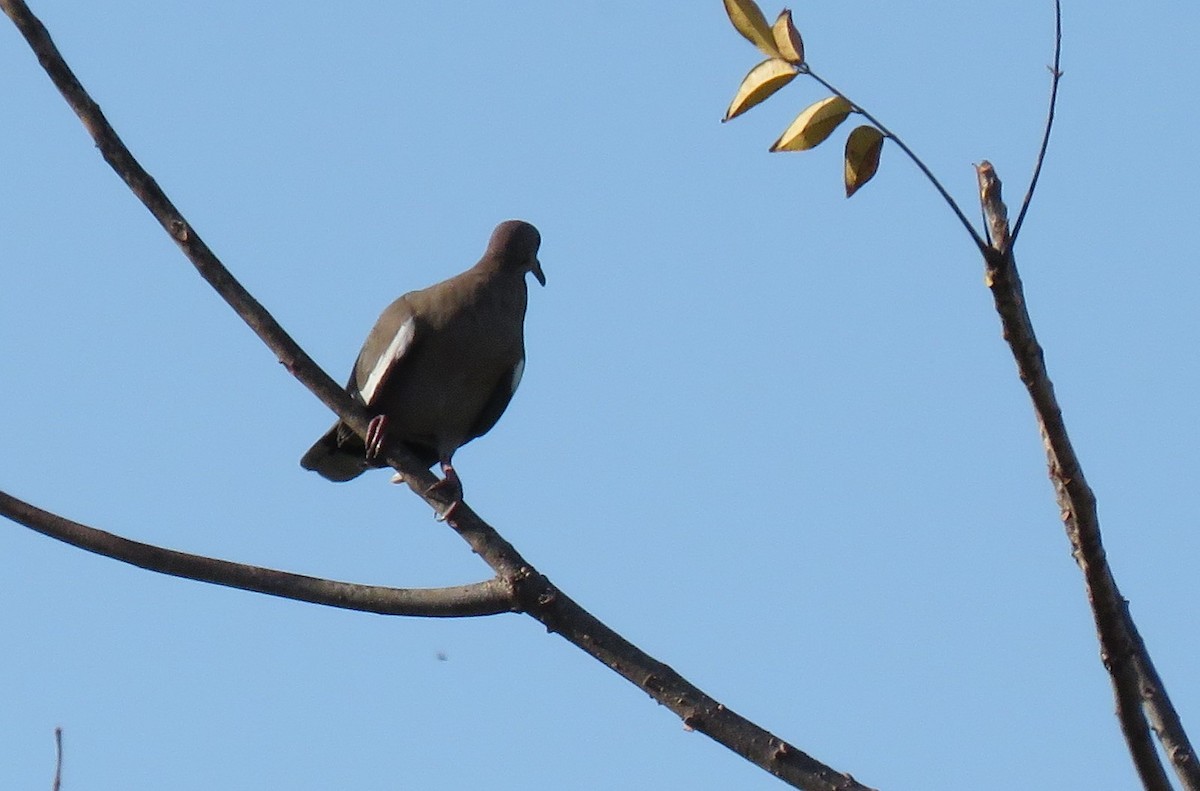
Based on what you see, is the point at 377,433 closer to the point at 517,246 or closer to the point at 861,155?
the point at 861,155

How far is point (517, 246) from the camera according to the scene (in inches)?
247

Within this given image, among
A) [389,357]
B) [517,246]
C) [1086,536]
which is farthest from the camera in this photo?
[517,246]

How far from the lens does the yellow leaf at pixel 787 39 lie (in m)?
2.49

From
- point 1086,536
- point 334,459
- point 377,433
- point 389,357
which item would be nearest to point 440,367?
point 389,357

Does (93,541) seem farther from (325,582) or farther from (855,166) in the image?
(855,166)

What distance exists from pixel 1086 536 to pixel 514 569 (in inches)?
48.5

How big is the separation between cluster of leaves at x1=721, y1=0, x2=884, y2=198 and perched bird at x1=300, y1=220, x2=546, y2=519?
Result: 3.17 m

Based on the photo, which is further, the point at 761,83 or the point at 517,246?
the point at 517,246

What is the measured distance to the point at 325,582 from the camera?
10.8ft

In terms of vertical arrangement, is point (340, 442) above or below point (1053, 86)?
above

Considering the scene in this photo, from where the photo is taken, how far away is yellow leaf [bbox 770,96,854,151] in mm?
2447

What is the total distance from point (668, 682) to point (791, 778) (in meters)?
0.32

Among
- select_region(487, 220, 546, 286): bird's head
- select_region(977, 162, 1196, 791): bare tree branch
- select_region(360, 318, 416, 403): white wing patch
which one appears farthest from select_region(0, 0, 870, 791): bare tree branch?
select_region(487, 220, 546, 286): bird's head

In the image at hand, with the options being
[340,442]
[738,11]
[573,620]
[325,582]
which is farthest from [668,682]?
[340,442]
